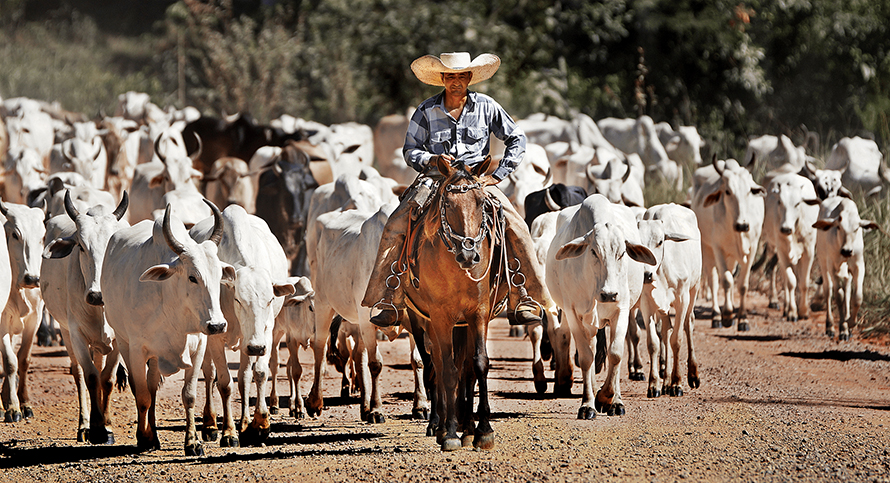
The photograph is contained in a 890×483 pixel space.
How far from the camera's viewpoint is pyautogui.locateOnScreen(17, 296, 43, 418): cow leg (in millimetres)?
10070

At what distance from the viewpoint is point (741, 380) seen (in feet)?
37.0

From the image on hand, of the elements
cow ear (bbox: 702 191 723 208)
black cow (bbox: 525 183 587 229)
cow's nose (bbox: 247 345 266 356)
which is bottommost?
cow's nose (bbox: 247 345 266 356)

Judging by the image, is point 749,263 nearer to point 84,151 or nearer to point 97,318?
point 97,318

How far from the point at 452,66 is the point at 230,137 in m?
14.3

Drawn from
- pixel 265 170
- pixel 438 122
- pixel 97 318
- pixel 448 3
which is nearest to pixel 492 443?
pixel 438 122

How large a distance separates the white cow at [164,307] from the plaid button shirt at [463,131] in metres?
1.50

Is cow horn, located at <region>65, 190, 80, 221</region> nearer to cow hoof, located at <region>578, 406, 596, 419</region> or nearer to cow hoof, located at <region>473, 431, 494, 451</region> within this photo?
cow hoof, located at <region>473, 431, 494, 451</region>

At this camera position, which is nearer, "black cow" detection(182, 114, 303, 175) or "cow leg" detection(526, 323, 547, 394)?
"cow leg" detection(526, 323, 547, 394)

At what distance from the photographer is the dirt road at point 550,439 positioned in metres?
7.11

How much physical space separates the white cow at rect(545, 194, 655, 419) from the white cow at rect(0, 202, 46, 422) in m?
4.37

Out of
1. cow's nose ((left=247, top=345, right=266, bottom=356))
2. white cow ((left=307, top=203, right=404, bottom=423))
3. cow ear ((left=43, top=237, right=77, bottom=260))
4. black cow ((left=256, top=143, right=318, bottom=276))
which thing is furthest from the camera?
black cow ((left=256, top=143, right=318, bottom=276))

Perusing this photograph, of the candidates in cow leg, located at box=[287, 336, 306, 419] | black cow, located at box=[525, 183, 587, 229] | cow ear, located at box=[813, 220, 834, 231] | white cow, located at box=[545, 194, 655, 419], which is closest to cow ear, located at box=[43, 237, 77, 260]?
→ cow leg, located at box=[287, 336, 306, 419]

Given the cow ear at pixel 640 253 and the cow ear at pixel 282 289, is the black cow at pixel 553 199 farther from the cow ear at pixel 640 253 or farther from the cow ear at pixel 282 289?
the cow ear at pixel 282 289

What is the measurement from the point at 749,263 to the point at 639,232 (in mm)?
4930
